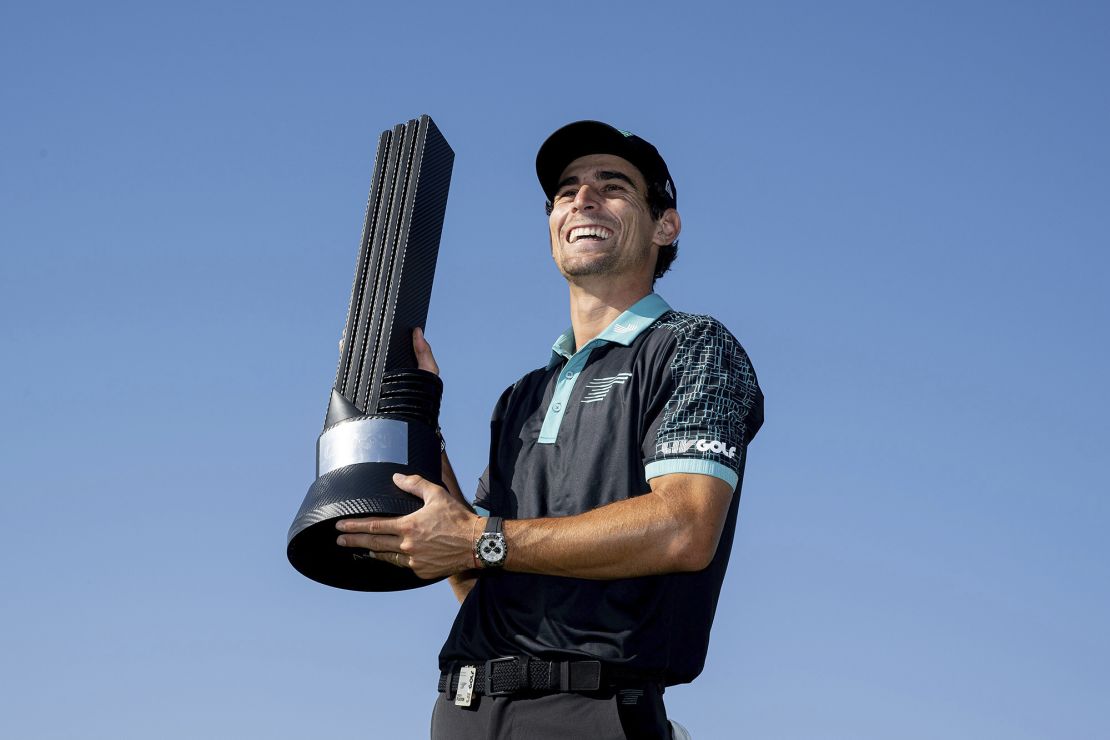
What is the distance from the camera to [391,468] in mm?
4723

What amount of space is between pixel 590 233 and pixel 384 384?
5.01ft

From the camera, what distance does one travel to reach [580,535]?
453 cm

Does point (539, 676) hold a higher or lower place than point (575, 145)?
lower

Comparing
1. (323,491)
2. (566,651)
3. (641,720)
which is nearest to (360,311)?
(323,491)

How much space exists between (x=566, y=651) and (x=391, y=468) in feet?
3.37

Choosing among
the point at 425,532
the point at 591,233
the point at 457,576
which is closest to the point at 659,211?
the point at 591,233

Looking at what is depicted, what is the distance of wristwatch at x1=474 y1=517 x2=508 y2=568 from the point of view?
180 inches

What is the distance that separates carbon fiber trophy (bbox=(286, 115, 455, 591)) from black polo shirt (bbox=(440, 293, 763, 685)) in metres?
0.48

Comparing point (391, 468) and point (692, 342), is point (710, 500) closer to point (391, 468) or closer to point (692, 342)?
point (692, 342)

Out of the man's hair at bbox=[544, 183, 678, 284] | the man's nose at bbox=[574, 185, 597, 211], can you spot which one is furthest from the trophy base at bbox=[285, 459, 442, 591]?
the man's hair at bbox=[544, 183, 678, 284]

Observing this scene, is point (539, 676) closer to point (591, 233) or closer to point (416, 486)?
point (416, 486)

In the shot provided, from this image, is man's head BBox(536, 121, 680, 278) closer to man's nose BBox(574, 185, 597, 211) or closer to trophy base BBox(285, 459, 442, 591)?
man's nose BBox(574, 185, 597, 211)

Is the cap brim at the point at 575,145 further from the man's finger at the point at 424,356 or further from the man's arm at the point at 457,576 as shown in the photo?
the man's arm at the point at 457,576

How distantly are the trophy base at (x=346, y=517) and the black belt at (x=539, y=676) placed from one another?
1.59ft
